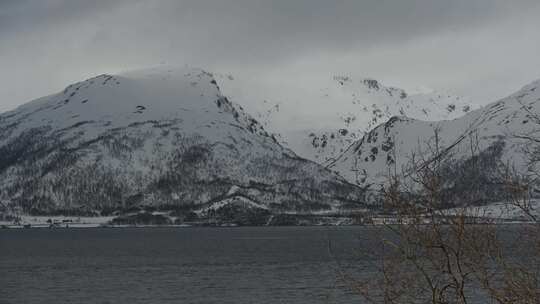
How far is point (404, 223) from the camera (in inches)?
715

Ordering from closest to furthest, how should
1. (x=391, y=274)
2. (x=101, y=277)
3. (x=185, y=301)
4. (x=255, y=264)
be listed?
(x=391, y=274) < (x=185, y=301) < (x=101, y=277) < (x=255, y=264)

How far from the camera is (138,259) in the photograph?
180875 mm

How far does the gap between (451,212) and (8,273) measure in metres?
140

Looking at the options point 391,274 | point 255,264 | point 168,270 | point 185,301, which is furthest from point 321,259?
point 391,274

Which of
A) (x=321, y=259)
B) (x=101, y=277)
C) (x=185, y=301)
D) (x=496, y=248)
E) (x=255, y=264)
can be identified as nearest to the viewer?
(x=496, y=248)

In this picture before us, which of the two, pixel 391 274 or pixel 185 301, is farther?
pixel 185 301

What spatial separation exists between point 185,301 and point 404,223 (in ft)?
272

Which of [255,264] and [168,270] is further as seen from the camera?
[255,264]

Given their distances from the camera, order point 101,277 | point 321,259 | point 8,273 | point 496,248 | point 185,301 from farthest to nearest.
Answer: point 321,259, point 8,273, point 101,277, point 185,301, point 496,248

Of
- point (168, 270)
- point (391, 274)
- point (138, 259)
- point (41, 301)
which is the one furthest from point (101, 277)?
point (391, 274)

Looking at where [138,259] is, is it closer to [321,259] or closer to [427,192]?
[321,259]

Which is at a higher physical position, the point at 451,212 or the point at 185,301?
the point at 451,212

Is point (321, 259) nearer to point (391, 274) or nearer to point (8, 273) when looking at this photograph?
point (8, 273)

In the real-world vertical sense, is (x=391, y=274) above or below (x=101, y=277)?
above
